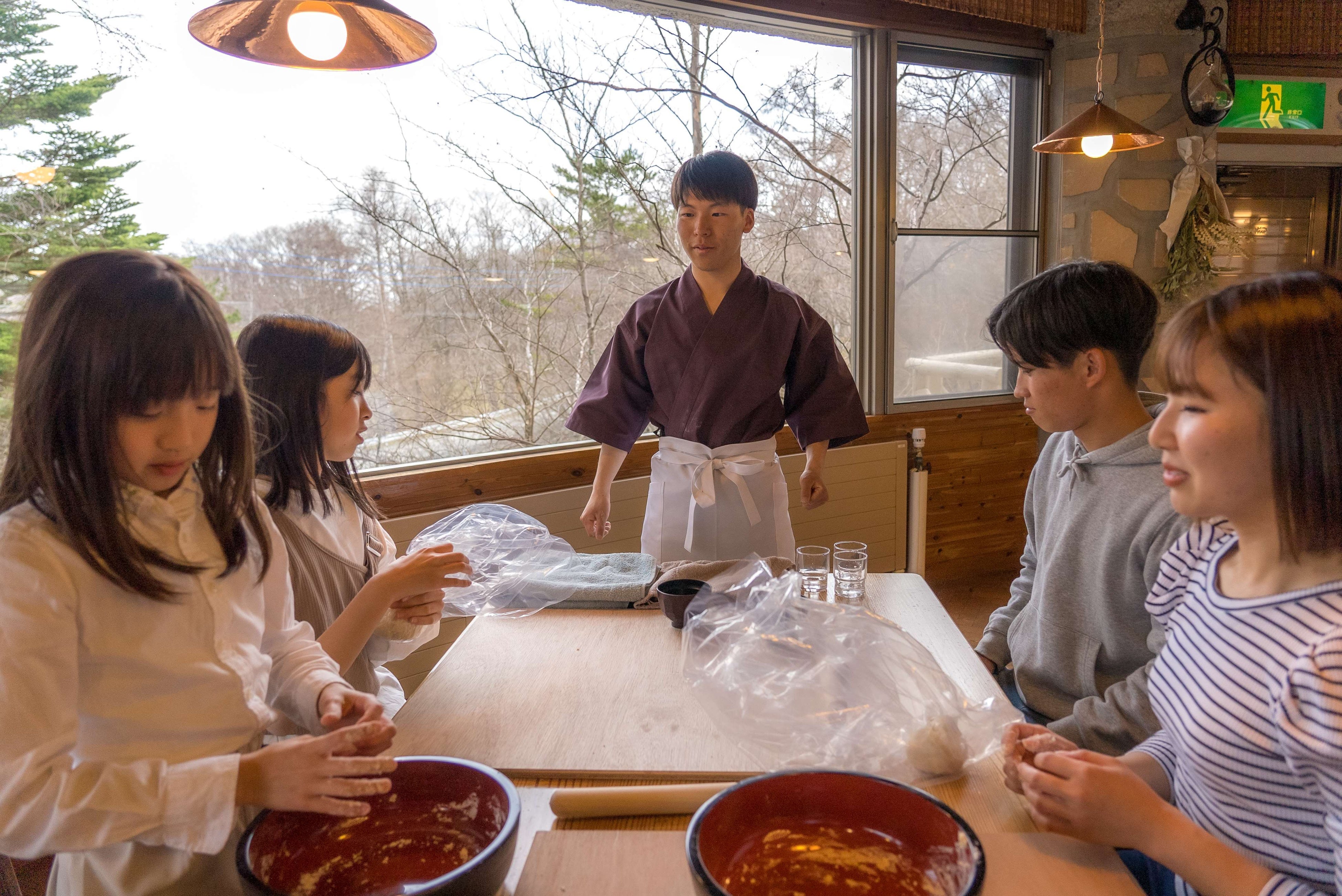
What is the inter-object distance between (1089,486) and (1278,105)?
339 cm

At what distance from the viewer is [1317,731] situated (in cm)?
71

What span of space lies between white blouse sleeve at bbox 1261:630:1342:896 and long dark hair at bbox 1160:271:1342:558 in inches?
4.1

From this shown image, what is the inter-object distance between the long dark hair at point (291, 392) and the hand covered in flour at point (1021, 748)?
105cm

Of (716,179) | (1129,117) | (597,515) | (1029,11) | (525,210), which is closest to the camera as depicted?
(716,179)

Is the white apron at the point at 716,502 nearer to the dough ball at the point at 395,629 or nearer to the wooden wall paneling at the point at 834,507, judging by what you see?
the wooden wall paneling at the point at 834,507

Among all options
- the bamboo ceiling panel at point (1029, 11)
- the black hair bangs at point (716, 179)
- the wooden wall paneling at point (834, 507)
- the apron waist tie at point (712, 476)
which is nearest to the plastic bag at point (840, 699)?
the apron waist tie at point (712, 476)

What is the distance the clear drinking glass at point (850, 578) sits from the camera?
1.45 meters

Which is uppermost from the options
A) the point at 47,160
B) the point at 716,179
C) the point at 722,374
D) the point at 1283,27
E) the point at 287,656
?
the point at 1283,27

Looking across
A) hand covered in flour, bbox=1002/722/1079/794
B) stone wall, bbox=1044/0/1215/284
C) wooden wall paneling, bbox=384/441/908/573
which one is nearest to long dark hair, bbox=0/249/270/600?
hand covered in flour, bbox=1002/722/1079/794

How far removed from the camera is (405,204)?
266cm

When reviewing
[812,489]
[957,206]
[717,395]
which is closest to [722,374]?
[717,395]

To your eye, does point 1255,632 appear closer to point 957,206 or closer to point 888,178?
point 888,178

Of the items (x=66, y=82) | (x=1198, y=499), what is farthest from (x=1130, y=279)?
(x=66, y=82)

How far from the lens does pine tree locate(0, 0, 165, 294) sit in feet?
6.49
